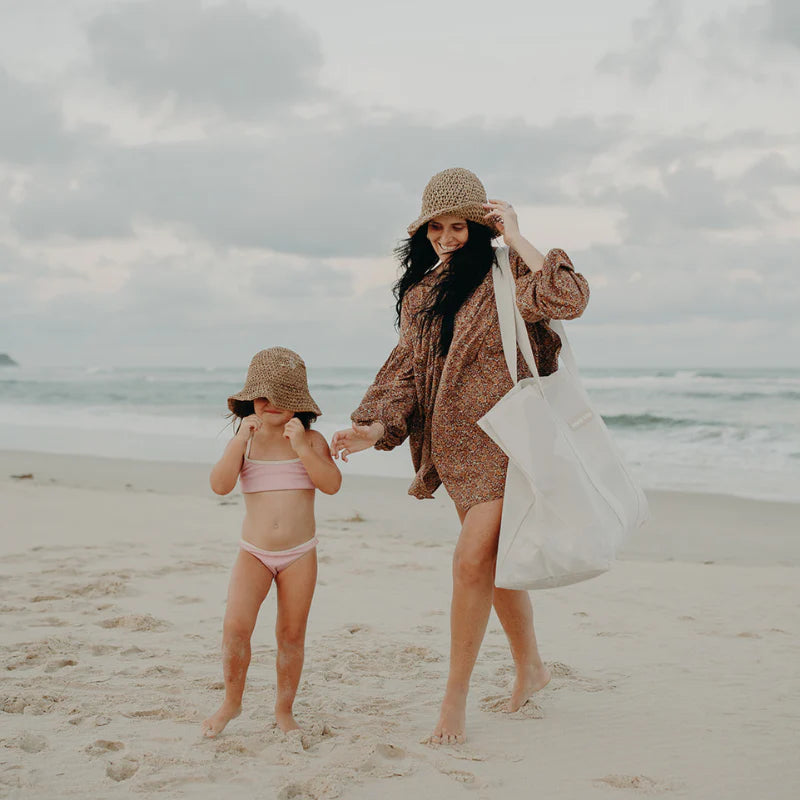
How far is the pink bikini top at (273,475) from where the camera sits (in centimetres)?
332

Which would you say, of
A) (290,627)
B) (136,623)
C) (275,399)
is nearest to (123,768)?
(290,627)

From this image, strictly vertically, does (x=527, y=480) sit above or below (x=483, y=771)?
above

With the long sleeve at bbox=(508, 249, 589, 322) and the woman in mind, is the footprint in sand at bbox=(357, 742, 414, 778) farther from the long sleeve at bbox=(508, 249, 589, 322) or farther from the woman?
the long sleeve at bbox=(508, 249, 589, 322)

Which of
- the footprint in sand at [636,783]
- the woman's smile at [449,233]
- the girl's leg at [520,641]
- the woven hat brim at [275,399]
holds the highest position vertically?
the woman's smile at [449,233]

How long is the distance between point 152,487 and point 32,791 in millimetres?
7456

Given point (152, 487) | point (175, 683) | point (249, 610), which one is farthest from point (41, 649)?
point (152, 487)

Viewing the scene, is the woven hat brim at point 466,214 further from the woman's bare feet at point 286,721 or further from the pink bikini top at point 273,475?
the woman's bare feet at point 286,721

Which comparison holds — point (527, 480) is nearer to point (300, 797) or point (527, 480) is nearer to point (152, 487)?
point (300, 797)

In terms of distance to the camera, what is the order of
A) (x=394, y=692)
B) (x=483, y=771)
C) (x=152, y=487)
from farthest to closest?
1. (x=152, y=487)
2. (x=394, y=692)
3. (x=483, y=771)

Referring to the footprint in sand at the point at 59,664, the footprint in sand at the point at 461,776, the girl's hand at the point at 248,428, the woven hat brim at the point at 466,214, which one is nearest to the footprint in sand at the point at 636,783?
the footprint in sand at the point at 461,776

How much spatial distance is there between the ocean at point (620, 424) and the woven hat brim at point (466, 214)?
8.22ft

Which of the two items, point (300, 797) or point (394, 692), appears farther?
point (394, 692)

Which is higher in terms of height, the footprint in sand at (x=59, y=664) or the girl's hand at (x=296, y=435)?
the girl's hand at (x=296, y=435)

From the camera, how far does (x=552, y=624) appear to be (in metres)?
4.93
